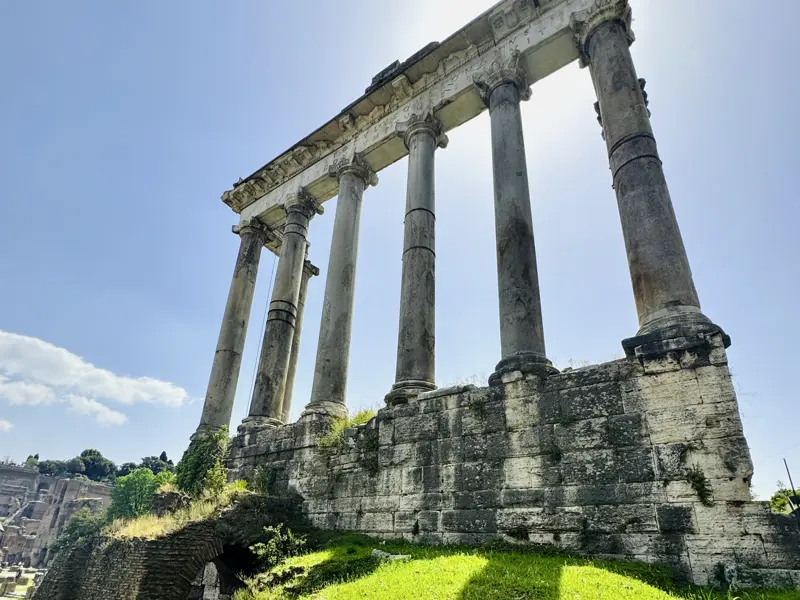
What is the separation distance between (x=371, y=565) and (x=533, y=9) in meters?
13.6

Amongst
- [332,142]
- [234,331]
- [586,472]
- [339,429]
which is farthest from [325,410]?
[332,142]

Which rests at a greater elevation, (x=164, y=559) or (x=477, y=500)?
(x=477, y=500)

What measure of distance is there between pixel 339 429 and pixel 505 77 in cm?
994

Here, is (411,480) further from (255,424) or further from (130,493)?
(130,493)

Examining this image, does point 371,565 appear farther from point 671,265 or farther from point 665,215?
point 665,215

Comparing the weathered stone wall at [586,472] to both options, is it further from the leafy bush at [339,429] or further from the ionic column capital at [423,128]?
the ionic column capital at [423,128]

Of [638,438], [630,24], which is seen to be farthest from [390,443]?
[630,24]

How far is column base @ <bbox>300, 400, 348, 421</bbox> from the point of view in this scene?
38.3 feet

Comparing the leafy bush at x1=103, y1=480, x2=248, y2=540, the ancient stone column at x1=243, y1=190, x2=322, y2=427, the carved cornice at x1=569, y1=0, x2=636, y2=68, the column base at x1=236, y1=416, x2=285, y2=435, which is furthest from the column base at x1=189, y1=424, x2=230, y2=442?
the carved cornice at x1=569, y1=0, x2=636, y2=68

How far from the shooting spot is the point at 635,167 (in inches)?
356

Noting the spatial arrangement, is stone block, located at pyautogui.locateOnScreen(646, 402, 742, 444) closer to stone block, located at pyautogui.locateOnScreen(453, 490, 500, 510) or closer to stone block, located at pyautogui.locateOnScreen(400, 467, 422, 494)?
stone block, located at pyautogui.locateOnScreen(453, 490, 500, 510)

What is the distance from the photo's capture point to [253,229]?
59.7 feet

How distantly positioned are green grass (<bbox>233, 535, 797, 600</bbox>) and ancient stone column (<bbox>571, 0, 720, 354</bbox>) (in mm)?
3273

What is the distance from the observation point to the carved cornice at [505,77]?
491 inches
